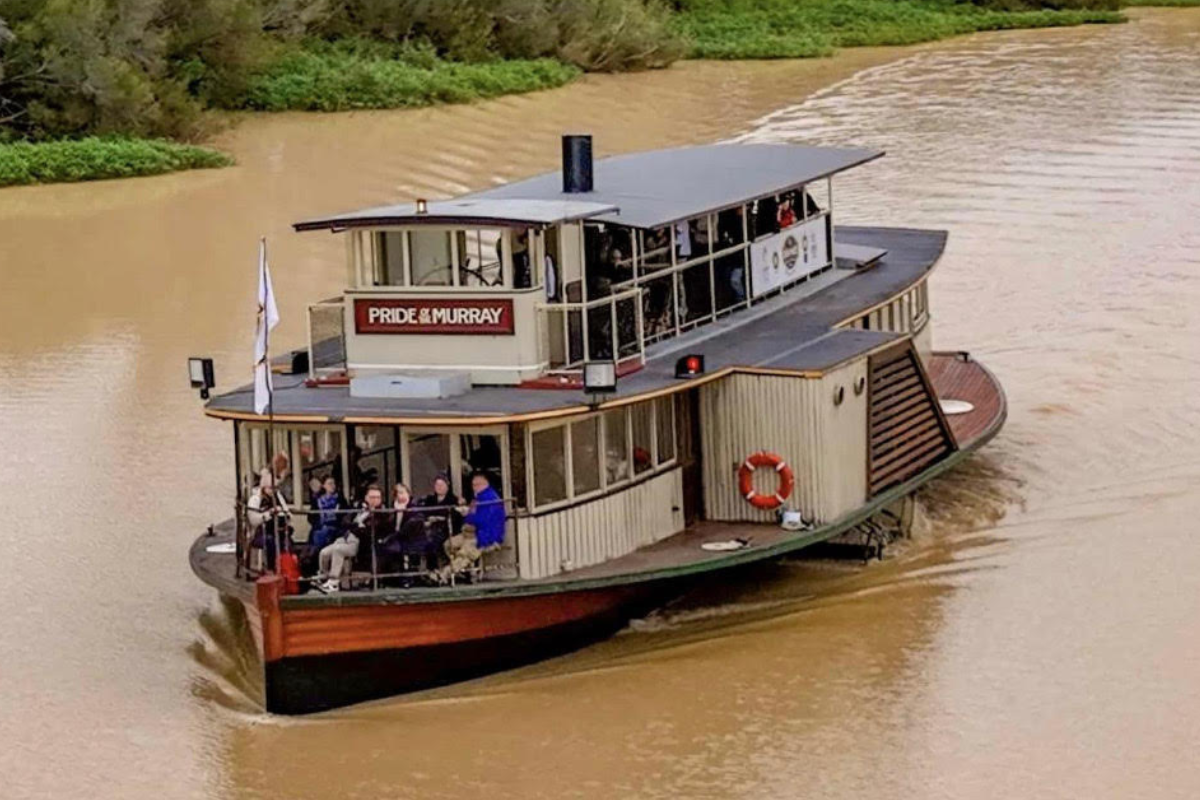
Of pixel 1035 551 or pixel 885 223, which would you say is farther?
pixel 885 223

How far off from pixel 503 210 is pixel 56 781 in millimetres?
5090

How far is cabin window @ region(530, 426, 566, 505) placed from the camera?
16312 millimetres

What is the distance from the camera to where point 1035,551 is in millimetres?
19406

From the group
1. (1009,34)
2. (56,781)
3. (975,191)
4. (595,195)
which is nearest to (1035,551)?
(595,195)

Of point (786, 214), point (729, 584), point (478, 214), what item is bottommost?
point (729, 584)

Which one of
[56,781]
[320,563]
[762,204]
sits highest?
[762,204]

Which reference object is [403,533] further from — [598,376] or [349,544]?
[598,376]

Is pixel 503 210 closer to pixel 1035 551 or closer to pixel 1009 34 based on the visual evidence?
pixel 1035 551

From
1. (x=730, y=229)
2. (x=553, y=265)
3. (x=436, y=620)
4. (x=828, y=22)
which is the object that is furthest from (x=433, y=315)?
(x=828, y=22)

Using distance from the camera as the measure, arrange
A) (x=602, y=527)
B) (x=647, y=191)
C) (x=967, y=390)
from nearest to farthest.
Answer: (x=602, y=527)
(x=647, y=191)
(x=967, y=390)

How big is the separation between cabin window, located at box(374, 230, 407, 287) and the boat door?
7.40 feet

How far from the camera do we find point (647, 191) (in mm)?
19375

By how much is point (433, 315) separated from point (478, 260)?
62 centimetres

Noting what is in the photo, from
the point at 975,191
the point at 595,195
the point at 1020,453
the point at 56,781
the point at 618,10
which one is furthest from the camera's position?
the point at 618,10
